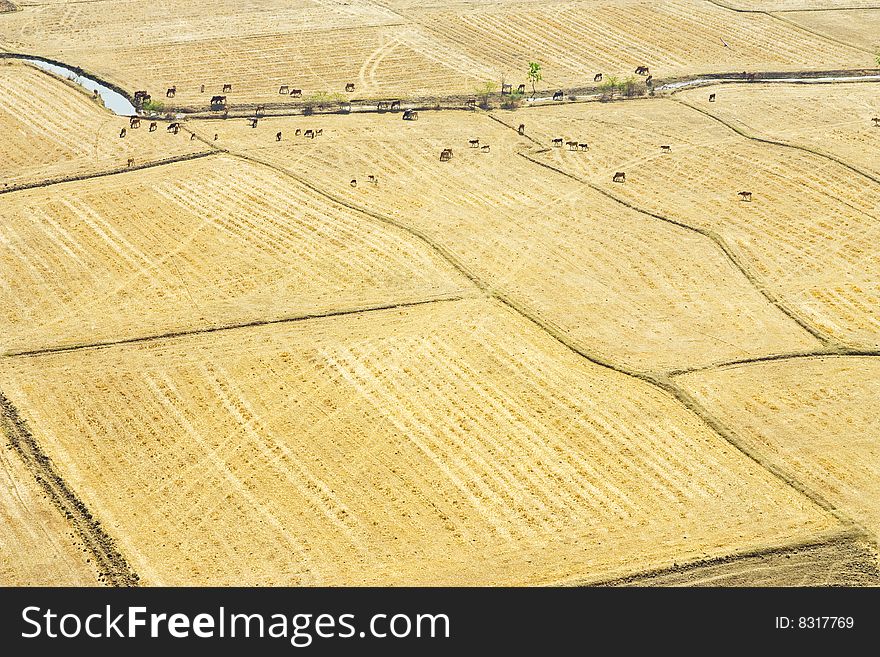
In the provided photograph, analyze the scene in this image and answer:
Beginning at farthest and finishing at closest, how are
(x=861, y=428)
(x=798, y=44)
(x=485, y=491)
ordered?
1. (x=798, y=44)
2. (x=861, y=428)
3. (x=485, y=491)

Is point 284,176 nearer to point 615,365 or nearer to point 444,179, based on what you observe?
point 444,179

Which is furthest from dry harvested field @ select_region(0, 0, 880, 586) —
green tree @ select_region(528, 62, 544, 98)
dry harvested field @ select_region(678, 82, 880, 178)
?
green tree @ select_region(528, 62, 544, 98)

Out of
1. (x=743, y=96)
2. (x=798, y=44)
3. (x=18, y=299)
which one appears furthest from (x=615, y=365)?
(x=798, y=44)

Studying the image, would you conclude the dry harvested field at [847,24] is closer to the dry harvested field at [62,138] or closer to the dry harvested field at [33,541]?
the dry harvested field at [62,138]

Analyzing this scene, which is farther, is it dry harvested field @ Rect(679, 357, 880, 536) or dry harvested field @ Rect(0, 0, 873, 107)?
dry harvested field @ Rect(0, 0, 873, 107)

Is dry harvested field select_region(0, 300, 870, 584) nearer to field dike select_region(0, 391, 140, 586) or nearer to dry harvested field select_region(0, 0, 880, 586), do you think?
dry harvested field select_region(0, 0, 880, 586)

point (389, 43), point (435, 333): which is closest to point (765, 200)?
point (435, 333)

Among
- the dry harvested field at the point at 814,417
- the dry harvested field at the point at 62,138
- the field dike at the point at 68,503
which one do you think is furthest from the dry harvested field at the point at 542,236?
the field dike at the point at 68,503
